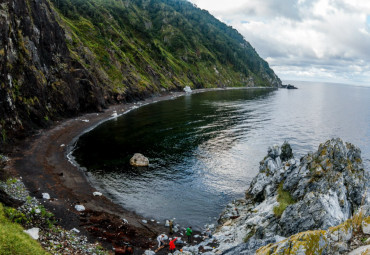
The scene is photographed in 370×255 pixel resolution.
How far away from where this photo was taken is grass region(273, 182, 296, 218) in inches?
1061

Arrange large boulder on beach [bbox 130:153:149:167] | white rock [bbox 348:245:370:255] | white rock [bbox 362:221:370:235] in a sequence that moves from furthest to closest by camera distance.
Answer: large boulder on beach [bbox 130:153:149:167], white rock [bbox 362:221:370:235], white rock [bbox 348:245:370:255]

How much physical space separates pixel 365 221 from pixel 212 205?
30720 mm

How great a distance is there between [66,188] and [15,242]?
21228 millimetres

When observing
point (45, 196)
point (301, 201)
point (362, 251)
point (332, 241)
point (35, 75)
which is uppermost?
point (35, 75)

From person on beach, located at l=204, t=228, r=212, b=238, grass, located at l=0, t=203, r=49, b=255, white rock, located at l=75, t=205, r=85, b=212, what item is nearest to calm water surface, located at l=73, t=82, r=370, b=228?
person on beach, located at l=204, t=228, r=212, b=238

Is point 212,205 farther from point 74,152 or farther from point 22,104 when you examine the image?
point 22,104

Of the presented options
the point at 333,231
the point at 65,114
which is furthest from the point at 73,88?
the point at 333,231

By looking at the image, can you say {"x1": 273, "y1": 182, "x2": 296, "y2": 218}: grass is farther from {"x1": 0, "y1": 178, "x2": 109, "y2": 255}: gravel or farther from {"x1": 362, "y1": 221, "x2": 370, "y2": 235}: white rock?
{"x1": 0, "y1": 178, "x2": 109, "y2": 255}: gravel

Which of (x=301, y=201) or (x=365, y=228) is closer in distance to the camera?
(x=365, y=228)

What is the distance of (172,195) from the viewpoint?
41.0m

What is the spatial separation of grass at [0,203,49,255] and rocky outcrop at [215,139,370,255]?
1645 cm

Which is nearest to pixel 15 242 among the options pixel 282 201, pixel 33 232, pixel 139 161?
pixel 33 232

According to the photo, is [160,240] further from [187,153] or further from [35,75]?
[35,75]

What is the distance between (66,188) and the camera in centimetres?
3866
